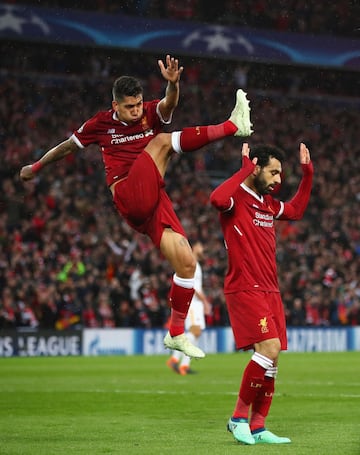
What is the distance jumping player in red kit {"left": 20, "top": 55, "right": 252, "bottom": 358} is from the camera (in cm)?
800

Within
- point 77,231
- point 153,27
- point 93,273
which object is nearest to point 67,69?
point 153,27

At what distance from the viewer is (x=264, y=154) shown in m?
8.62

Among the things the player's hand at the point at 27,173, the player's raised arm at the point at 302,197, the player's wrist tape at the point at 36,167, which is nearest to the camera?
the player's wrist tape at the point at 36,167

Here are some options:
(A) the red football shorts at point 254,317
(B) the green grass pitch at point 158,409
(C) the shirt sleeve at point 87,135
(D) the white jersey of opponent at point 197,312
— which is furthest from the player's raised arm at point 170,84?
(D) the white jersey of opponent at point 197,312

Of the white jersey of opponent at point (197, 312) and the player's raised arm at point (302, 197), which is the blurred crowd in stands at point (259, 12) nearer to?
the white jersey of opponent at point (197, 312)

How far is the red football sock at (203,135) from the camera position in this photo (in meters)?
7.93

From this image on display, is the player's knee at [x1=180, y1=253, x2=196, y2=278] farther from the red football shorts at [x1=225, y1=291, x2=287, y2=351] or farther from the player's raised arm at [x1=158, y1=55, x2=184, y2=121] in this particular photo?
the player's raised arm at [x1=158, y1=55, x2=184, y2=121]

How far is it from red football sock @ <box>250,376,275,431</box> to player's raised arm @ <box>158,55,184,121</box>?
241 cm

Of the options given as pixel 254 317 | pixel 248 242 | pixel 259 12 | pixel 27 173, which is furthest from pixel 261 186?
pixel 259 12

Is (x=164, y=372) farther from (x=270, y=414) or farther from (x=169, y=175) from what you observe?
(x=169, y=175)

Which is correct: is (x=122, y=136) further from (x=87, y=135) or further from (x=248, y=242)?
(x=248, y=242)

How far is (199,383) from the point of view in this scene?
1548 centimetres

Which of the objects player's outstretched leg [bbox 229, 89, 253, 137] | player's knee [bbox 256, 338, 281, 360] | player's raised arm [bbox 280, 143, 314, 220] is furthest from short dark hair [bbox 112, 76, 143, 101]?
player's knee [bbox 256, 338, 281, 360]

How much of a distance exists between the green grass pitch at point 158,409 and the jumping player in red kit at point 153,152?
42.2 inches
